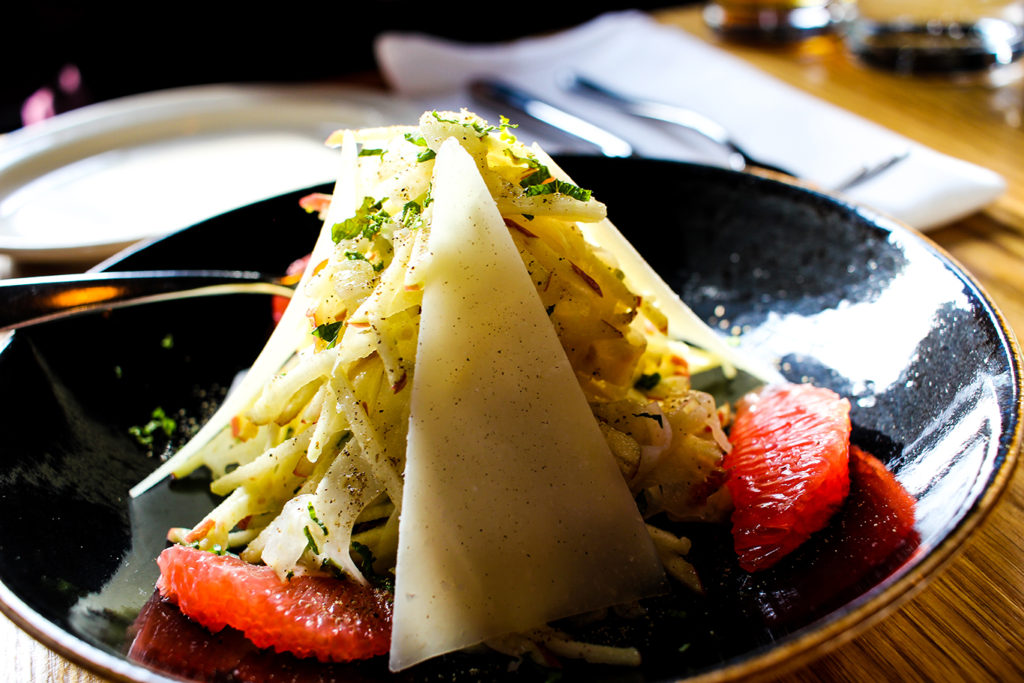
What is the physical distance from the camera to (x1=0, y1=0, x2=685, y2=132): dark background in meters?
4.41

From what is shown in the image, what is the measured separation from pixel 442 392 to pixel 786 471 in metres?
0.58

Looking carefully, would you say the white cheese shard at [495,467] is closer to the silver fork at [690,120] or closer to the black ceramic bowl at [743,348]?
the black ceramic bowl at [743,348]

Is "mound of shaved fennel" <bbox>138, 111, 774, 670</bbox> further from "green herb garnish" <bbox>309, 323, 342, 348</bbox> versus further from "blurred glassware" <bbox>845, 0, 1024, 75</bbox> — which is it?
"blurred glassware" <bbox>845, 0, 1024, 75</bbox>

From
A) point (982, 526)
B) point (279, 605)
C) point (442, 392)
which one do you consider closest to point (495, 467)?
point (442, 392)

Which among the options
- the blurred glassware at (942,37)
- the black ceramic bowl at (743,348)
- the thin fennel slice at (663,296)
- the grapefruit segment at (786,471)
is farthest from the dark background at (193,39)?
the grapefruit segment at (786,471)

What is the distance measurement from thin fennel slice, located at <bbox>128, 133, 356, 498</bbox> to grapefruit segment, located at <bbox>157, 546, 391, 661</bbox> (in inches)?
11.3

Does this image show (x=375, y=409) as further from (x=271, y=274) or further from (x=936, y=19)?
(x=936, y=19)

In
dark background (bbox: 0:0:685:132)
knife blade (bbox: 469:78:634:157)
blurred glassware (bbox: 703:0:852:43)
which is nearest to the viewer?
knife blade (bbox: 469:78:634:157)

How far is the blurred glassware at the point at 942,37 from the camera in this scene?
327 centimetres

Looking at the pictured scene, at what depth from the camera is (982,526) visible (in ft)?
3.26

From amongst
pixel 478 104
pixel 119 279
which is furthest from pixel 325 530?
pixel 478 104

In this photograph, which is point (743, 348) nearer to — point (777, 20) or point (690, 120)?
point (690, 120)

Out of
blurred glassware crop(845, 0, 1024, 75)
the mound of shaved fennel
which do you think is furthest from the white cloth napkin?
the mound of shaved fennel

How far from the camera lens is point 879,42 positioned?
3.52 m
